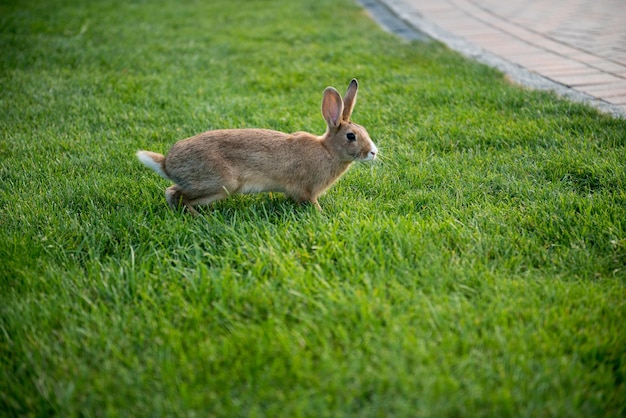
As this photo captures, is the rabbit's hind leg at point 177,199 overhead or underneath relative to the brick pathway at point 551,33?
underneath

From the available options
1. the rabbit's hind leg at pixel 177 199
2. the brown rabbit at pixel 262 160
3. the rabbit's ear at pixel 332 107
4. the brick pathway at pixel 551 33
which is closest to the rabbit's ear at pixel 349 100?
the brown rabbit at pixel 262 160

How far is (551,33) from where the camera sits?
7215 mm

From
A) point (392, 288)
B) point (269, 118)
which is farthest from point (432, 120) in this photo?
point (392, 288)

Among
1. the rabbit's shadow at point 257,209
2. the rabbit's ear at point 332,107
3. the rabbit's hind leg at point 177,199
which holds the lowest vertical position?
the rabbit's shadow at point 257,209

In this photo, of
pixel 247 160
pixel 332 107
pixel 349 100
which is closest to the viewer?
pixel 247 160

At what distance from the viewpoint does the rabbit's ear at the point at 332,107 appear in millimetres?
3479

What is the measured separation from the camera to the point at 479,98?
511 centimetres

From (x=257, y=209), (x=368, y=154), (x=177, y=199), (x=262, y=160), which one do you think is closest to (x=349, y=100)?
(x=368, y=154)

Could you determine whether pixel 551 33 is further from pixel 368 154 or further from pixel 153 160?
pixel 153 160

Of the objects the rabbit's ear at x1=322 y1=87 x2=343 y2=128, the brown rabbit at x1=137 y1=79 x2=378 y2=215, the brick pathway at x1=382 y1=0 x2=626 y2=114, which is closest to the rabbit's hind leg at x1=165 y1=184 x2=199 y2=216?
the brown rabbit at x1=137 y1=79 x2=378 y2=215

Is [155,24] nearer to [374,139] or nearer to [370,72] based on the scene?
[370,72]

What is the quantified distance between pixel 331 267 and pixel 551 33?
595 centimetres

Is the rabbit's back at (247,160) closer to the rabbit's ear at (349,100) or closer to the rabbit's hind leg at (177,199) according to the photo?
the rabbit's hind leg at (177,199)

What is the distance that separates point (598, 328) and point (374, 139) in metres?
2.58
